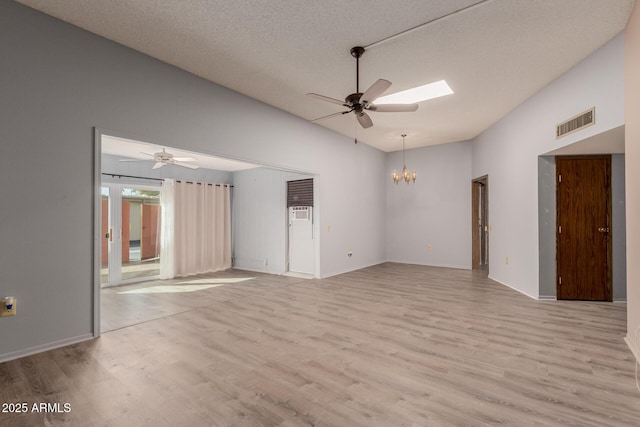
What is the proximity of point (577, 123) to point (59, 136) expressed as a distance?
5.78m

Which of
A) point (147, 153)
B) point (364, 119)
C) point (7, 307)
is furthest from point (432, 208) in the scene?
point (7, 307)

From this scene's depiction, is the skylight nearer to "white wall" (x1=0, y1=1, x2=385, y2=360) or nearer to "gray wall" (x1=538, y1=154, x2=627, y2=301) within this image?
"gray wall" (x1=538, y1=154, x2=627, y2=301)

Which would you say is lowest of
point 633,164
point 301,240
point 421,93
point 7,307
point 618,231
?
point 7,307

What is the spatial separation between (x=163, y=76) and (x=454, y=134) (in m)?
5.83

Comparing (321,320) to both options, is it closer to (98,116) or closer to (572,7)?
(98,116)

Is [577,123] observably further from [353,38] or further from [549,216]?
[353,38]

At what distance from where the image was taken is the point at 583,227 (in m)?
4.56

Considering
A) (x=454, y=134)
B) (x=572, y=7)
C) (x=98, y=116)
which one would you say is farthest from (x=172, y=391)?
(x=454, y=134)

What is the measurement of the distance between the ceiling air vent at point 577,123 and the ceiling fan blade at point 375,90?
259 centimetres

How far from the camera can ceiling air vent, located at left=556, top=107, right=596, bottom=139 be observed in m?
3.57

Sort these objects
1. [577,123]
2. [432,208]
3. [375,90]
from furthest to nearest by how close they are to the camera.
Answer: [432,208], [577,123], [375,90]

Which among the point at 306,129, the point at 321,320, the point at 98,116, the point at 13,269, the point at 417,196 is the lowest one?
the point at 321,320

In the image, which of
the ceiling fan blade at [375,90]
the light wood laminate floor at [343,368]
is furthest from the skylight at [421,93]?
the light wood laminate floor at [343,368]

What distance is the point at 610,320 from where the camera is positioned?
3656mm
